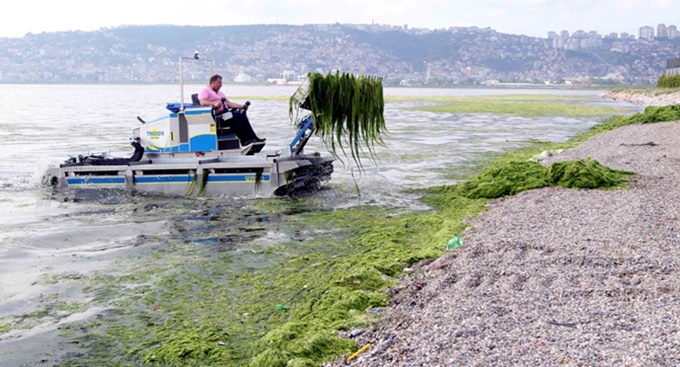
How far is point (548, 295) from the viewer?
624cm

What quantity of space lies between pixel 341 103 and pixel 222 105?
2.88 metres

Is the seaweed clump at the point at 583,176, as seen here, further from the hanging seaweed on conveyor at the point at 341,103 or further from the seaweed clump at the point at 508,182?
the hanging seaweed on conveyor at the point at 341,103

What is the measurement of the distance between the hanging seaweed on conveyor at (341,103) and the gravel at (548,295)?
3236mm

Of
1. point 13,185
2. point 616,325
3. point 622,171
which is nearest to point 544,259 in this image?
point 616,325

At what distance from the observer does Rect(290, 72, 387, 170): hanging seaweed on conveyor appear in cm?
1255

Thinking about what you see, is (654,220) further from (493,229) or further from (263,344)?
(263,344)

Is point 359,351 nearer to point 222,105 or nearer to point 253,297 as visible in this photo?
point 253,297

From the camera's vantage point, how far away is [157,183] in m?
14.5

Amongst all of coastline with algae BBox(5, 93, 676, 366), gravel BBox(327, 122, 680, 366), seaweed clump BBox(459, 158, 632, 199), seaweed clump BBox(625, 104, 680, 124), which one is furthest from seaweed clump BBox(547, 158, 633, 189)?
seaweed clump BBox(625, 104, 680, 124)

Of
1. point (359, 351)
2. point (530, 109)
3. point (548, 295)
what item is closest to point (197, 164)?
point (359, 351)

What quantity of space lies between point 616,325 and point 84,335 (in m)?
4.88

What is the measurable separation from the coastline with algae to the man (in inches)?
130

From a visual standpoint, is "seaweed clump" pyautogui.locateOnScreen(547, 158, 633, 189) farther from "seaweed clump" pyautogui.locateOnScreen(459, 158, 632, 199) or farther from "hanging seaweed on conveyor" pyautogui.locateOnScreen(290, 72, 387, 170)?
"hanging seaweed on conveyor" pyautogui.locateOnScreen(290, 72, 387, 170)

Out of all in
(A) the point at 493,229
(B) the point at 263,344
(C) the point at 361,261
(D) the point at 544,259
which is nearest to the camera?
(B) the point at 263,344
